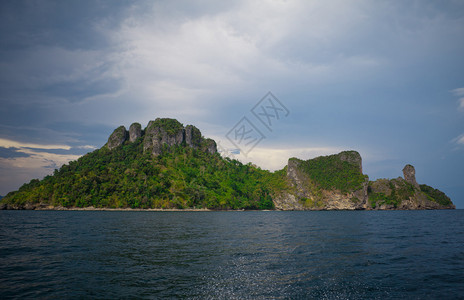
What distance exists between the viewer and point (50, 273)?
52.3ft

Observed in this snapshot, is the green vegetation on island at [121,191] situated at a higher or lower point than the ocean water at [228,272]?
higher

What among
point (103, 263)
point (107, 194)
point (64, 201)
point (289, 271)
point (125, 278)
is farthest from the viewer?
point (107, 194)

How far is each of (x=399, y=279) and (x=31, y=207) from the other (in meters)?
199

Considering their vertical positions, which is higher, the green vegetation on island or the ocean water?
the green vegetation on island

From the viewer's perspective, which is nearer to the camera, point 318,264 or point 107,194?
point 318,264

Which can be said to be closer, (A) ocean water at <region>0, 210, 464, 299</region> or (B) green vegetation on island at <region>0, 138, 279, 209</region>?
(A) ocean water at <region>0, 210, 464, 299</region>

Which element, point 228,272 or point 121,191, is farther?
point 121,191

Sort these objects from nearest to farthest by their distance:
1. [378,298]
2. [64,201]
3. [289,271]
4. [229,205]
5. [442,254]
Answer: [378,298] → [289,271] → [442,254] → [64,201] → [229,205]

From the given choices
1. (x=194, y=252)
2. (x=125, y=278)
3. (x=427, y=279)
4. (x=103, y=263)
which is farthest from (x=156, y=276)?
(x=427, y=279)

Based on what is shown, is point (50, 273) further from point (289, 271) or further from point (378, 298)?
point (378, 298)

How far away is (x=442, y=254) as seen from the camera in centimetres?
2295

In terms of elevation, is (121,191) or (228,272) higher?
(121,191)

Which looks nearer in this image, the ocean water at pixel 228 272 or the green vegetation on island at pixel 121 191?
the ocean water at pixel 228 272

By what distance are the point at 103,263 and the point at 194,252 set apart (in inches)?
323
